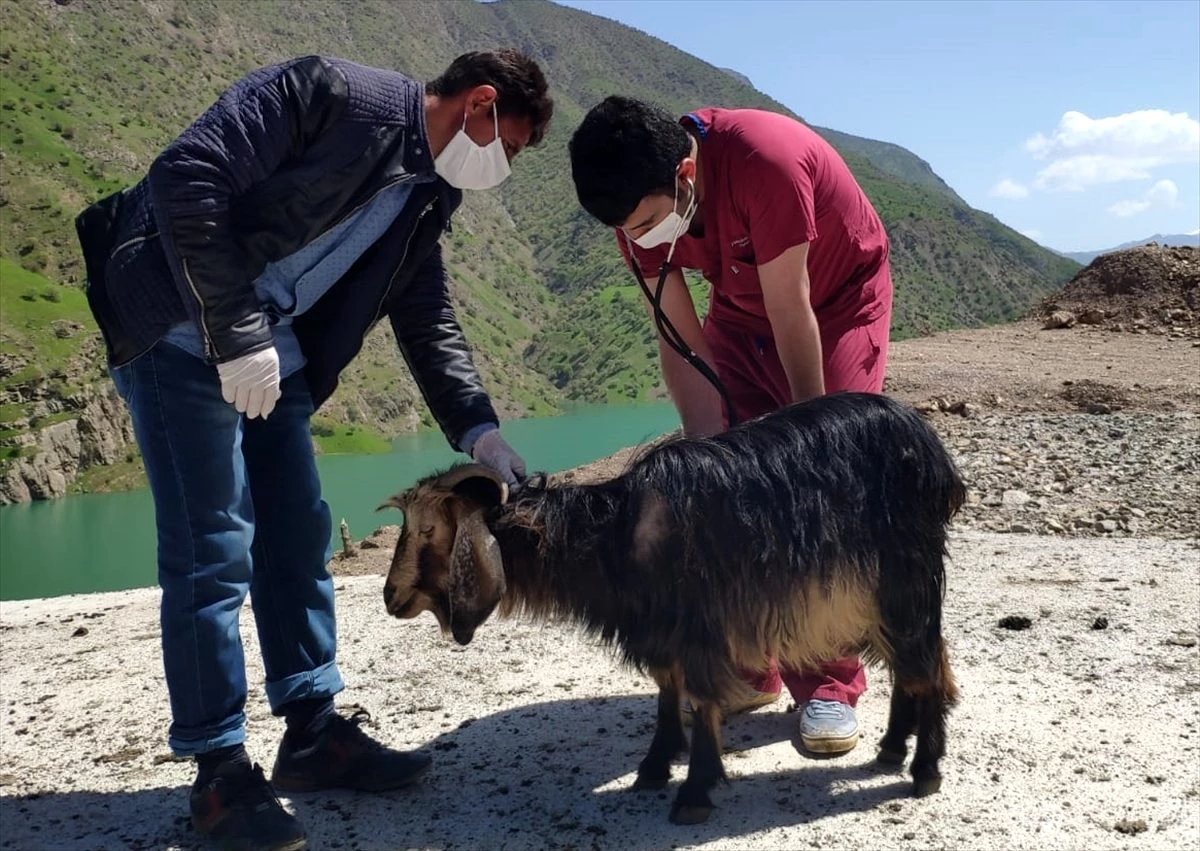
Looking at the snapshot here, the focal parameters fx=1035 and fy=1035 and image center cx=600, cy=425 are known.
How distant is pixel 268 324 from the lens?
332 cm

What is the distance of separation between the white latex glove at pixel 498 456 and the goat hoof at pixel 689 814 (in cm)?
123

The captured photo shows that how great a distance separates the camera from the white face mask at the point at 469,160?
136 inches

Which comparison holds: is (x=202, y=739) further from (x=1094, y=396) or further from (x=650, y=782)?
(x=1094, y=396)

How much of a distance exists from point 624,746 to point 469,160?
232cm

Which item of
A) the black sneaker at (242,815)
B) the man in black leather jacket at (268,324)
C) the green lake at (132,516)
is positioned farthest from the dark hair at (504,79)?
the green lake at (132,516)

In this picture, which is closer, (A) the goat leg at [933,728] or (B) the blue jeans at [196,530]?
(B) the blue jeans at [196,530]

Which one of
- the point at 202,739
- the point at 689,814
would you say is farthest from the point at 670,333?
the point at 202,739

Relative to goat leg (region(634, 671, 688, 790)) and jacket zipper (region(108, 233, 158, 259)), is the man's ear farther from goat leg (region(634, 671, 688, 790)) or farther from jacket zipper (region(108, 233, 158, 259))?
goat leg (region(634, 671, 688, 790))

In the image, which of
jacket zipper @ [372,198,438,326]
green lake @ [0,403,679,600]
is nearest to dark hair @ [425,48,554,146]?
jacket zipper @ [372,198,438,326]

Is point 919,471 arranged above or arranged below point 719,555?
above

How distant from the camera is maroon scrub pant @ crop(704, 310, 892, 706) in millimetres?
4094

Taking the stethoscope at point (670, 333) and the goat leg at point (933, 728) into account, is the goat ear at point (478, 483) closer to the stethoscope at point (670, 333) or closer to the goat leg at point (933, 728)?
the stethoscope at point (670, 333)

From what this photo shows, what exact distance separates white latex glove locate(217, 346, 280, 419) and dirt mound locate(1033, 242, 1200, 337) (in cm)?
1951

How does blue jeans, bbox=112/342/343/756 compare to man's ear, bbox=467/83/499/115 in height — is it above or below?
below
